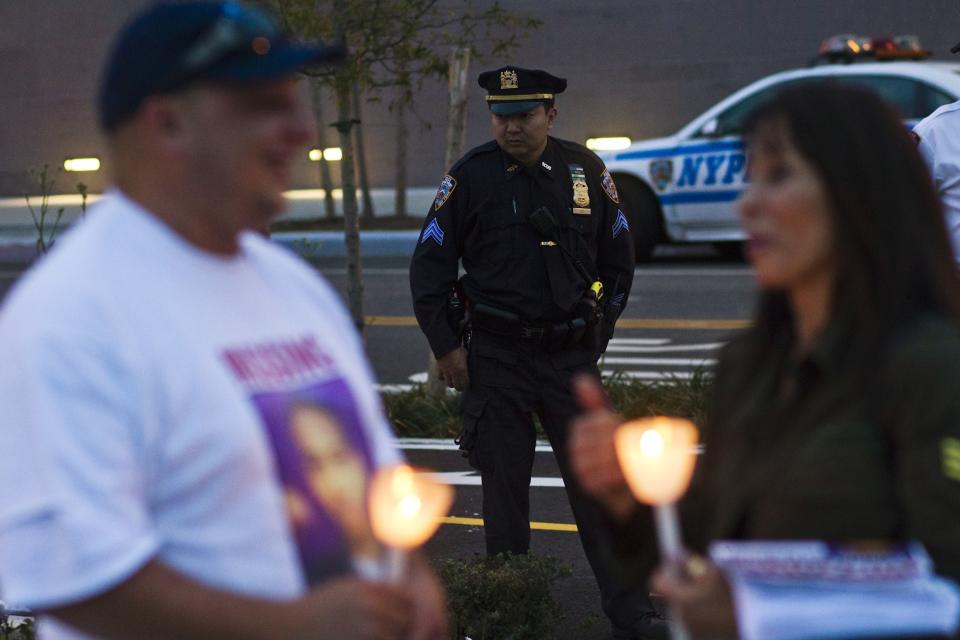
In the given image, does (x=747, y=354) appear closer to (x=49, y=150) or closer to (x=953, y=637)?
(x=953, y=637)

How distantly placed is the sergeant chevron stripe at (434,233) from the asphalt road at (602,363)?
4.00 feet

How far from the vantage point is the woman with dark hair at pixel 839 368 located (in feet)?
6.50

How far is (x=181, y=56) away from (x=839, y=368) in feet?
3.33

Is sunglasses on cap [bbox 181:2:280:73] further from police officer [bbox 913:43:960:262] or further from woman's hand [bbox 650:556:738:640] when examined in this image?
police officer [bbox 913:43:960:262]

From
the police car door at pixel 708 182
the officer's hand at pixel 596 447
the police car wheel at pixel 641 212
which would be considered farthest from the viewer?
the police car wheel at pixel 641 212

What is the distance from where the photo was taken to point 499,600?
4.85 m

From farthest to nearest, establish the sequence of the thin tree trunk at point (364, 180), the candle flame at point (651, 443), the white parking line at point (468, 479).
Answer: the thin tree trunk at point (364, 180) < the white parking line at point (468, 479) < the candle flame at point (651, 443)

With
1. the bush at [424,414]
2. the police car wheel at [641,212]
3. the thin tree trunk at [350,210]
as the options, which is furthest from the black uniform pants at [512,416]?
the police car wheel at [641,212]

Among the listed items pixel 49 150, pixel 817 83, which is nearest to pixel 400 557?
pixel 817 83

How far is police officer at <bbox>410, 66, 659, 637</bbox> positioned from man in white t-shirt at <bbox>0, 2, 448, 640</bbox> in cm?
347

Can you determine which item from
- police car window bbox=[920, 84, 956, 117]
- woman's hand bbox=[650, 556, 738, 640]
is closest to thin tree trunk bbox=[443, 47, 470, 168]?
police car window bbox=[920, 84, 956, 117]

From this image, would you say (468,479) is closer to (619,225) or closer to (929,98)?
(619,225)

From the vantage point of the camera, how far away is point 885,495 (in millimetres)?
2041

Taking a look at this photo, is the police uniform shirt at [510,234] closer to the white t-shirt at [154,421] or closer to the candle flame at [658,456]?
the white t-shirt at [154,421]
